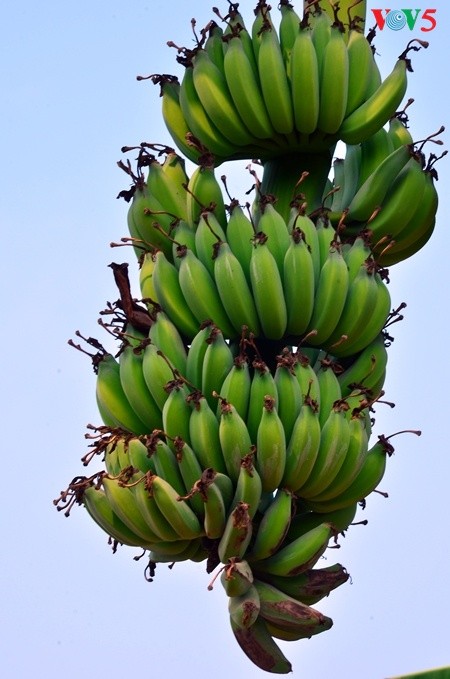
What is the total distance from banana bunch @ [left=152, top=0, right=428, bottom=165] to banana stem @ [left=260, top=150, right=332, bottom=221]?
0.12ft

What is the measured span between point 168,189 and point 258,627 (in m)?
1.65

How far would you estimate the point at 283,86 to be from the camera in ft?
16.5

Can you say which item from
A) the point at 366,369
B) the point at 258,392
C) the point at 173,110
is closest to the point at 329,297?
the point at 366,369

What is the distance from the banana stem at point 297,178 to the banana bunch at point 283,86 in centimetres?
4

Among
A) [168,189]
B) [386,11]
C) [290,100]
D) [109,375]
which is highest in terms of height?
[386,11]

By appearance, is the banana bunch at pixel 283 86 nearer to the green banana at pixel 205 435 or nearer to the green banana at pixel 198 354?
the green banana at pixel 198 354

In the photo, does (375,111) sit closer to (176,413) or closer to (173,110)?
(173,110)

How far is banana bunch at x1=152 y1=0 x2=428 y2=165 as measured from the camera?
504cm

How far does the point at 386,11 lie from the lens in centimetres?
609

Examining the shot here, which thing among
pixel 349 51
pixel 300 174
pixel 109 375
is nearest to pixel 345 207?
pixel 300 174

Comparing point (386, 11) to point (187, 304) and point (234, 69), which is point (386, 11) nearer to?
point (234, 69)

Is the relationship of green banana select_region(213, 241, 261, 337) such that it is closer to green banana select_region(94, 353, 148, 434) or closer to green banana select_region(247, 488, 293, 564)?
green banana select_region(94, 353, 148, 434)

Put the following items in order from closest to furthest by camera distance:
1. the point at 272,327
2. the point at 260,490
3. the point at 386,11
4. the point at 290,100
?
the point at 260,490
the point at 272,327
the point at 290,100
the point at 386,11

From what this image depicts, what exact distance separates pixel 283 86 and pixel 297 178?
0.36m
